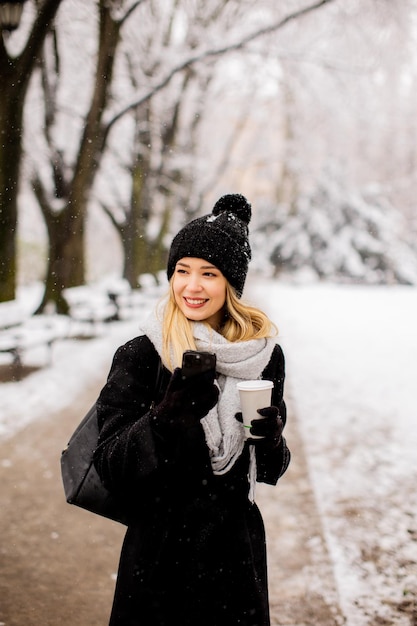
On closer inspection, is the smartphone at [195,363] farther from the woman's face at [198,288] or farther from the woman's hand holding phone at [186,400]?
the woman's face at [198,288]

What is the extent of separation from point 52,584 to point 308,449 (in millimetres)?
3204

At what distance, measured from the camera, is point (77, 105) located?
52.1 ft

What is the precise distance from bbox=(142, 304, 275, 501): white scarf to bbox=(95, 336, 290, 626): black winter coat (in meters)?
0.05

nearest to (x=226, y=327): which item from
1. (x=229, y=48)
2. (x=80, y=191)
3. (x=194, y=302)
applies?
(x=194, y=302)

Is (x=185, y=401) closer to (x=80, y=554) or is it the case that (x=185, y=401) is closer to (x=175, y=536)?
(x=175, y=536)

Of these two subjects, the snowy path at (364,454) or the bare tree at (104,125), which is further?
the bare tree at (104,125)

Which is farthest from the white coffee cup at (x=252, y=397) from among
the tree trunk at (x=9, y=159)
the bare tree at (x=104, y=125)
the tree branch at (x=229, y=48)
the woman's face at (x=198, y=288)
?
the tree branch at (x=229, y=48)

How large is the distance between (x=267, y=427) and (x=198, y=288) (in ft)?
1.72

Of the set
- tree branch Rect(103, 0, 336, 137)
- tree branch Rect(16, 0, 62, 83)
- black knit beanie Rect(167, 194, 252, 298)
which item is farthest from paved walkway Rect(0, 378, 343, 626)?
tree branch Rect(103, 0, 336, 137)

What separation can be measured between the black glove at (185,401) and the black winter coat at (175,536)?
5.4 inches

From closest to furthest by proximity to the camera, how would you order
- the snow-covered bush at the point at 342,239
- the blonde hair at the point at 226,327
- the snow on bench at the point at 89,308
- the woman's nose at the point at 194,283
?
Answer: the blonde hair at the point at 226,327 < the woman's nose at the point at 194,283 < the snow on bench at the point at 89,308 < the snow-covered bush at the point at 342,239

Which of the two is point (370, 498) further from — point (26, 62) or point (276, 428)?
point (26, 62)

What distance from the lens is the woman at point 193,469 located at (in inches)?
74.3

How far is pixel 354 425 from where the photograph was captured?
714cm
